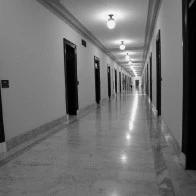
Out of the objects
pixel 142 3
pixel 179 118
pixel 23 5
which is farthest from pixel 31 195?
pixel 142 3

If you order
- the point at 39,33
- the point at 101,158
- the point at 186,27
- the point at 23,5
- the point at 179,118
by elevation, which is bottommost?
the point at 101,158

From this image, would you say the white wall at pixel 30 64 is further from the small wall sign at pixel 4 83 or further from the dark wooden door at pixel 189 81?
the dark wooden door at pixel 189 81

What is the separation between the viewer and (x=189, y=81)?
2.58 m

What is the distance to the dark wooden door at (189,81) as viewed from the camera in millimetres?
2561

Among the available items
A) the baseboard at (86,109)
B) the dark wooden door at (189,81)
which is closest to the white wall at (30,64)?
the baseboard at (86,109)

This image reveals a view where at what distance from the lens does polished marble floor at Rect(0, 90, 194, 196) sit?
2307 millimetres

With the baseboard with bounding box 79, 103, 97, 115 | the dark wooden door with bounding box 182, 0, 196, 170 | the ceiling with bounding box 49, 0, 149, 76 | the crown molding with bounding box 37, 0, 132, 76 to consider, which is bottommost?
the baseboard with bounding box 79, 103, 97, 115

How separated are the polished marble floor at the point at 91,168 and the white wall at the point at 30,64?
79 cm

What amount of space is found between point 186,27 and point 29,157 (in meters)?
2.94

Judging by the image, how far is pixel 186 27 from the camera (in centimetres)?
262

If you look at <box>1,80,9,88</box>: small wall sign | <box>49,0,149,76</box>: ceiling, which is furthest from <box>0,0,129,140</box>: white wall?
<box>49,0,149,76</box>: ceiling

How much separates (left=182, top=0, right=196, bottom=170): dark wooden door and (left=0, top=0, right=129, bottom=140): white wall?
9.70ft

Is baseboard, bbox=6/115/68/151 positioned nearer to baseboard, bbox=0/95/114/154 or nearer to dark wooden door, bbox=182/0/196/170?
baseboard, bbox=0/95/114/154

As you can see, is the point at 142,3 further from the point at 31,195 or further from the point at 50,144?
the point at 31,195
